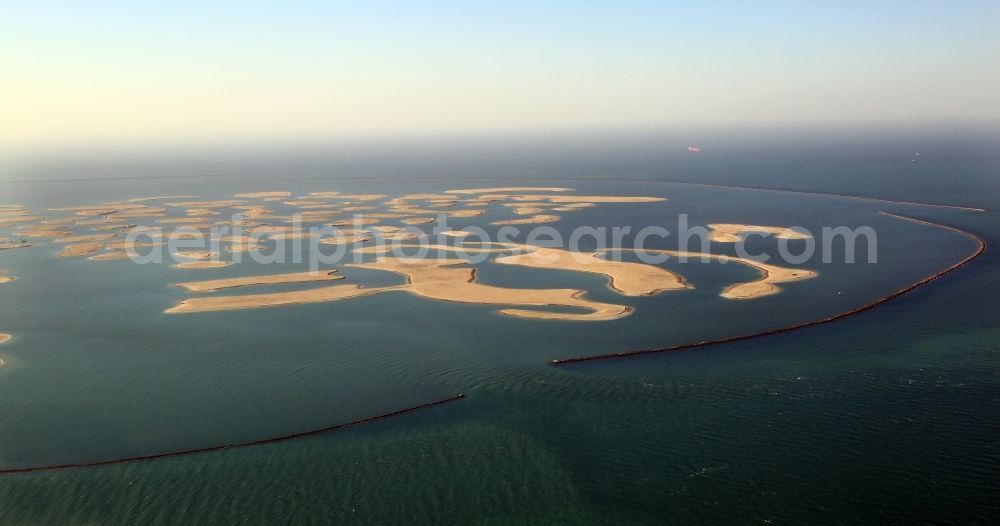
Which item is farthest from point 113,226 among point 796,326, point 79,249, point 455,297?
point 796,326

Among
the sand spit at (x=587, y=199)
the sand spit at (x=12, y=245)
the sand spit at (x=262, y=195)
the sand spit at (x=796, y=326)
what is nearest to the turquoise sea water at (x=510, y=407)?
the sand spit at (x=796, y=326)

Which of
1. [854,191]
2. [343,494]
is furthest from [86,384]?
[854,191]

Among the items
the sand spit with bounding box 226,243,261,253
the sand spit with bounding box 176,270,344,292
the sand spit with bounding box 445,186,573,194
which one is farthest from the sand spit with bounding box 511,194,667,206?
the sand spit with bounding box 176,270,344,292

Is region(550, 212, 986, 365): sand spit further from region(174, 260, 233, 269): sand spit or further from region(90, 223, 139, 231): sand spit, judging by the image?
region(90, 223, 139, 231): sand spit

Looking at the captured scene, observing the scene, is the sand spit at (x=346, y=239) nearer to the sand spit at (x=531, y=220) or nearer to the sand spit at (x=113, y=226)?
the sand spit at (x=531, y=220)

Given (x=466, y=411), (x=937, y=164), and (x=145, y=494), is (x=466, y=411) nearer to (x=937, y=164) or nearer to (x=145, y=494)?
(x=145, y=494)

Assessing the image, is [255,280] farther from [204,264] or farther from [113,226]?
[113,226]
